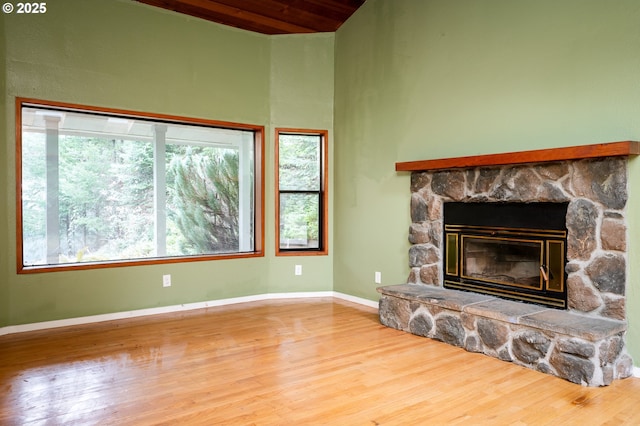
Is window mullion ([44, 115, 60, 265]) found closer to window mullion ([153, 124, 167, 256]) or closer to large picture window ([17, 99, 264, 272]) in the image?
large picture window ([17, 99, 264, 272])

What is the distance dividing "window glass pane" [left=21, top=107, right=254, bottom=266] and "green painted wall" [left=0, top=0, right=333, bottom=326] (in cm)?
17

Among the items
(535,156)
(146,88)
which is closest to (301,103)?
(146,88)

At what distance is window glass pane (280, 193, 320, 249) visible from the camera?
5215 mm

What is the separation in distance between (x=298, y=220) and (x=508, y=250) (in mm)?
2459

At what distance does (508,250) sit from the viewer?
3586 millimetres

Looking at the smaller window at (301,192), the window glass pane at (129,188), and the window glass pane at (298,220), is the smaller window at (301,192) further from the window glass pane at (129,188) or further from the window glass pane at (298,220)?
the window glass pane at (129,188)

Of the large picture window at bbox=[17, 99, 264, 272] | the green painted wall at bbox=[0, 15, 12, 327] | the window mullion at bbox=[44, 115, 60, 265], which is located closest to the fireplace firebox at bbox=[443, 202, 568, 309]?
the large picture window at bbox=[17, 99, 264, 272]

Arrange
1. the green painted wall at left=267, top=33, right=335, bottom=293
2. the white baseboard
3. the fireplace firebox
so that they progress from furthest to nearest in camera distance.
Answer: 1. the green painted wall at left=267, top=33, right=335, bottom=293
2. the white baseboard
3. the fireplace firebox

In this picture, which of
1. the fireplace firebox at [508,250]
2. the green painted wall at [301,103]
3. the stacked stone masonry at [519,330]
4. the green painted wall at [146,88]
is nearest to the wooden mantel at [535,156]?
the fireplace firebox at [508,250]

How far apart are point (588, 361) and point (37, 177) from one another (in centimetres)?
448

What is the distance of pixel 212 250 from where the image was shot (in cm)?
489

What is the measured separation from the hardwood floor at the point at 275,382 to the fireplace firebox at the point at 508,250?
26.4 inches

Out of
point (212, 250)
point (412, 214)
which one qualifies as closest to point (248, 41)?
point (212, 250)

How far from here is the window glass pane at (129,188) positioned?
394 centimetres
